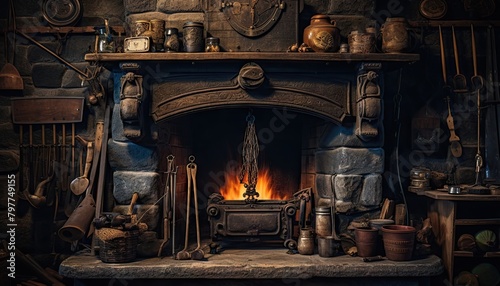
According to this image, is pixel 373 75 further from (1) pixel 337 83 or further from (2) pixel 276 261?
(2) pixel 276 261

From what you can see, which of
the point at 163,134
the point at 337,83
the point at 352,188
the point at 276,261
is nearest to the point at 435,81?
the point at 337,83

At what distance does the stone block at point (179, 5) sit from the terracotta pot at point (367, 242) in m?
2.00

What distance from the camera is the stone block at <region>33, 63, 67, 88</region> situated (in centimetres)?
347

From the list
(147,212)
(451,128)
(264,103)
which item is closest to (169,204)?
(147,212)

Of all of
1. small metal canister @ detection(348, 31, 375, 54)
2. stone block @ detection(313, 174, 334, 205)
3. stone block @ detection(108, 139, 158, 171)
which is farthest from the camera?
stone block @ detection(313, 174, 334, 205)

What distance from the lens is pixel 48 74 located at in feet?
11.4

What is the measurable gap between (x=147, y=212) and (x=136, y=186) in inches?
8.0

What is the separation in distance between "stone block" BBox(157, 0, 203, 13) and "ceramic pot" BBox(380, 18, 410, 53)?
4.49ft

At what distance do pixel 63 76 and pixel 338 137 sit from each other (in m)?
2.24

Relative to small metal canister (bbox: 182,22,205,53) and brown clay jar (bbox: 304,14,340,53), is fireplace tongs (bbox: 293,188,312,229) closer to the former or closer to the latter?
brown clay jar (bbox: 304,14,340,53)

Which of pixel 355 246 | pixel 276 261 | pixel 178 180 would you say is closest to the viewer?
pixel 276 261

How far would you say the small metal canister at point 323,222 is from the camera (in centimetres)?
311

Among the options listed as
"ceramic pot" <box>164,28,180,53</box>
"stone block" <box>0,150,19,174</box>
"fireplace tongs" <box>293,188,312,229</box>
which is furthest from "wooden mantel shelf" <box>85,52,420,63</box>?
"stone block" <box>0,150,19,174</box>

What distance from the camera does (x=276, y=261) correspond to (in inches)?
112
